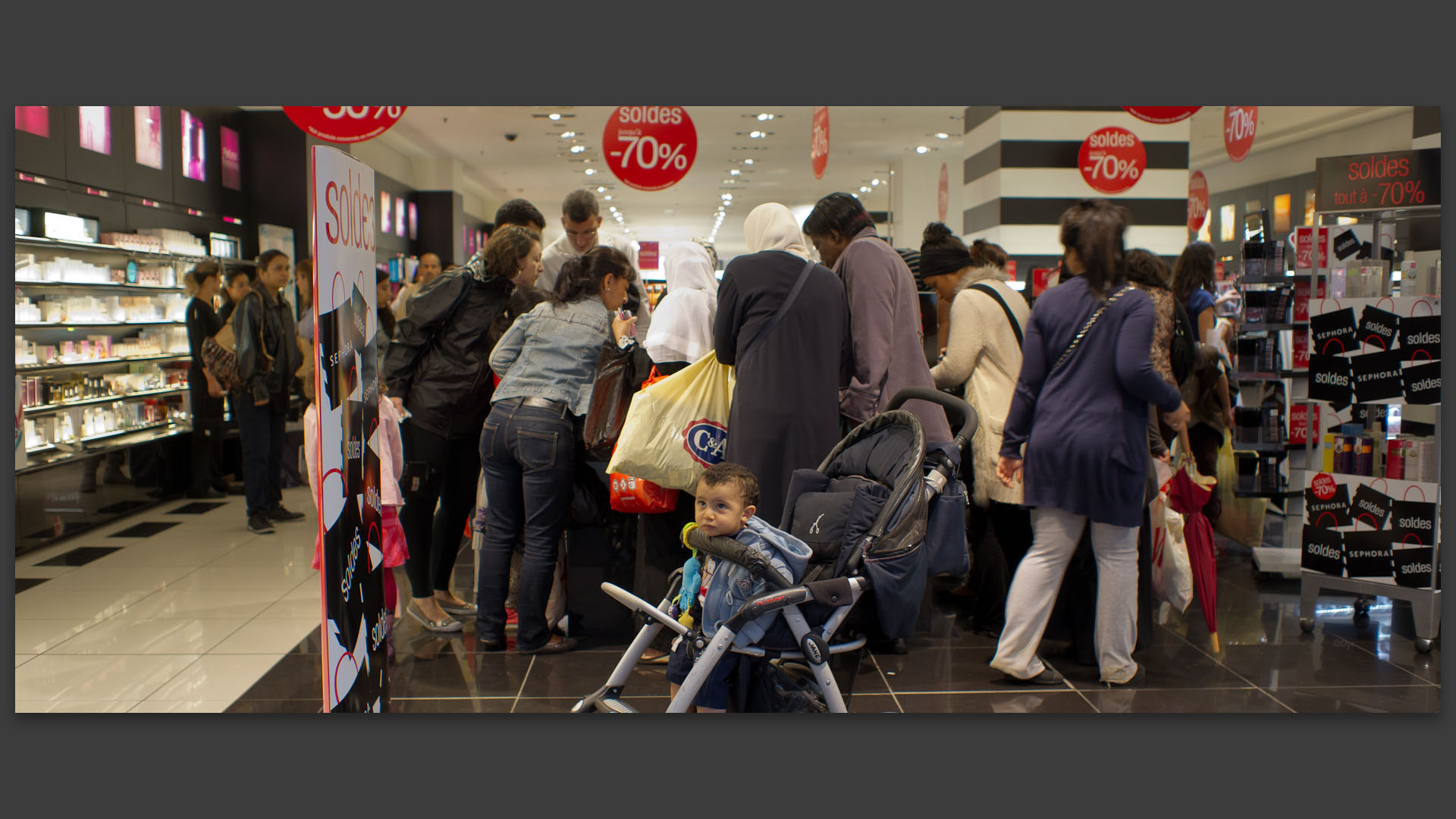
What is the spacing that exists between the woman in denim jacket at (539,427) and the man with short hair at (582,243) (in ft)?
1.63

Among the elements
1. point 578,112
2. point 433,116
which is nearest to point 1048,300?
point 578,112

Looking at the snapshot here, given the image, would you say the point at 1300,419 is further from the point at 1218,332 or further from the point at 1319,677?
the point at 1319,677

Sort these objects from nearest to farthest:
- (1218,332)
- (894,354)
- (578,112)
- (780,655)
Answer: (780,655)
(894,354)
(1218,332)
(578,112)

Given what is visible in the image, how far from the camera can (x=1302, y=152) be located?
14.4 m

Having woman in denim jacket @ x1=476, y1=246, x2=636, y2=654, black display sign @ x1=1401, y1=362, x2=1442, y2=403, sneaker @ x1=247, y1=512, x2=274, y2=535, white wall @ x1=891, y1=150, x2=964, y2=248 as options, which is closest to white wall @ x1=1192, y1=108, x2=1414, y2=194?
white wall @ x1=891, y1=150, x2=964, y2=248

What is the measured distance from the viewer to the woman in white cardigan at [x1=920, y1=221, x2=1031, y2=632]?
13.2ft

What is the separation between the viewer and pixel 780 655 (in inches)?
108

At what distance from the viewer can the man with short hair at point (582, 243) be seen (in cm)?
450

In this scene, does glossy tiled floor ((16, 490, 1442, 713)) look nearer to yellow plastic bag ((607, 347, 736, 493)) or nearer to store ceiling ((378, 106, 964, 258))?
yellow plastic bag ((607, 347, 736, 493))

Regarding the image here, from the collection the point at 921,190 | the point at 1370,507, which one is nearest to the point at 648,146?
the point at 1370,507

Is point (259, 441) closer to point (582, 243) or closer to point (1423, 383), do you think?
point (582, 243)

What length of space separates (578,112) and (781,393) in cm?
974

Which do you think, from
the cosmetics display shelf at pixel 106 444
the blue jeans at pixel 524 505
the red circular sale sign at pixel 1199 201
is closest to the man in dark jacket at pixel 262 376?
the cosmetics display shelf at pixel 106 444

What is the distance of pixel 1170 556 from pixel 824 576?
5.66 feet
